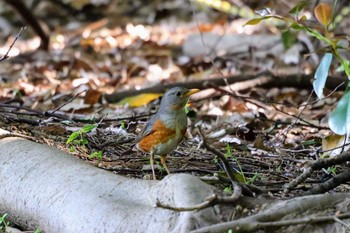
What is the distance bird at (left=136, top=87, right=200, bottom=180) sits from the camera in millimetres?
3492

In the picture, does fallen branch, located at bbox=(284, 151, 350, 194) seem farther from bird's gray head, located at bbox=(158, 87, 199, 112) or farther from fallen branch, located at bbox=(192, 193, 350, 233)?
bird's gray head, located at bbox=(158, 87, 199, 112)

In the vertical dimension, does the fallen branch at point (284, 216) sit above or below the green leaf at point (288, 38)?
above

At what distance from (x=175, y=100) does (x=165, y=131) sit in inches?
9.1

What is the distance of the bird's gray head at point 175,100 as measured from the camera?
141 inches

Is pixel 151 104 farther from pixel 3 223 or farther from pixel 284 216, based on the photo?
pixel 284 216

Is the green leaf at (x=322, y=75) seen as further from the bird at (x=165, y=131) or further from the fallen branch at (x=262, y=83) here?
the fallen branch at (x=262, y=83)

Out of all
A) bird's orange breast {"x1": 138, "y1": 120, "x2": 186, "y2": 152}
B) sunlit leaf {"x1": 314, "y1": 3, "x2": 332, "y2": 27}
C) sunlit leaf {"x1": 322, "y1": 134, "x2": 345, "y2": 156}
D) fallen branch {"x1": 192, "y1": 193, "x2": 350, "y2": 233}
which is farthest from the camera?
sunlit leaf {"x1": 322, "y1": 134, "x2": 345, "y2": 156}

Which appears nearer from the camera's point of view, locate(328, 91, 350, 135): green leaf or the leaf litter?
locate(328, 91, 350, 135): green leaf

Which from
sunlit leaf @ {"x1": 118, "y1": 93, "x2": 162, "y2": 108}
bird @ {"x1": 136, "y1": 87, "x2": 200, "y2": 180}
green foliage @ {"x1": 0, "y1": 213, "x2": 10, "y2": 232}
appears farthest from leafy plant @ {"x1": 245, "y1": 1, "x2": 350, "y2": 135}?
sunlit leaf @ {"x1": 118, "y1": 93, "x2": 162, "y2": 108}

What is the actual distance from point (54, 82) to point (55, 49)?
2227 millimetres

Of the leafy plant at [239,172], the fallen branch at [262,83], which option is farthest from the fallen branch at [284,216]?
the fallen branch at [262,83]

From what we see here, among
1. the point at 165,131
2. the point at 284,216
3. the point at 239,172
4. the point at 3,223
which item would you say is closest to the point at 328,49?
the point at 284,216

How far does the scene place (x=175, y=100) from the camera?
365 cm

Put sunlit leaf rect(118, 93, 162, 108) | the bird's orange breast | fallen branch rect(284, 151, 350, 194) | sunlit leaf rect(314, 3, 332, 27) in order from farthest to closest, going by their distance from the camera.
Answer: sunlit leaf rect(118, 93, 162, 108) → the bird's orange breast → fallen branch rect(284, 151, 350, 194) → sunlit leaf rect(314, 3, 332, 27)
